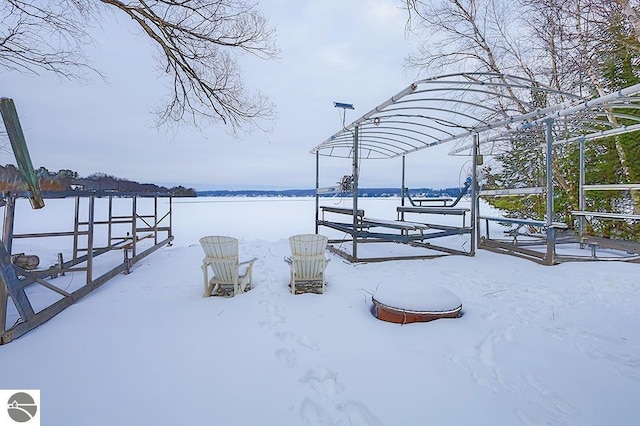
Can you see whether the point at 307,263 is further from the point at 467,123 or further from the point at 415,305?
the point at 467,123

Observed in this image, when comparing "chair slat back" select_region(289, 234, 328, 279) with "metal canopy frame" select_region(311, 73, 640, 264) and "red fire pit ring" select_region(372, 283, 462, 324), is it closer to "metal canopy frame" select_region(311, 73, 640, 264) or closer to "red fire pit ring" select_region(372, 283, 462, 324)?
"red fire pit ring" select_region(372, 283, 462, 324)

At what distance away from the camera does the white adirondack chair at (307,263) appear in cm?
442

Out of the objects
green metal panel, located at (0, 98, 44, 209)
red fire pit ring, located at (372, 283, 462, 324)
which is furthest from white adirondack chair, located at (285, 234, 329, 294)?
green metal panel, located at (0, 98, 44, 209)

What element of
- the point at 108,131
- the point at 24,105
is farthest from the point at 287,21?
the point at 108,131

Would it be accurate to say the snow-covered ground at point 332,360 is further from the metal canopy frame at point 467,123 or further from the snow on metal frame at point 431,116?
the snow on metal frame at point 431,116

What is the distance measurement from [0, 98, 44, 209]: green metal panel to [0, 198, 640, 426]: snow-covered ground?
1.46 m

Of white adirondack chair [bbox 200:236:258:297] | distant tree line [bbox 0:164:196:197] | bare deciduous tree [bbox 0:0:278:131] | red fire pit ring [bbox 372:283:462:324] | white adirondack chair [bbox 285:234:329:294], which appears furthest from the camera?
bare deciduous tree [bbox 0:0:278:131]

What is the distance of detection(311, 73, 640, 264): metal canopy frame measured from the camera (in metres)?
4.60

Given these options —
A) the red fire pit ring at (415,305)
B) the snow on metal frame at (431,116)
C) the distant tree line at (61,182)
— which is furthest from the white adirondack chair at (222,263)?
the snow on metal frame at (431,116)

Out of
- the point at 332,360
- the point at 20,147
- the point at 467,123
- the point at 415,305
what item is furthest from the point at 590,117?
the point at 20,147

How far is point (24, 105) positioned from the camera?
18.0 ft

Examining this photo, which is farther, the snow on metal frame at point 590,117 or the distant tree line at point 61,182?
the snow on metal frame at point 590,117

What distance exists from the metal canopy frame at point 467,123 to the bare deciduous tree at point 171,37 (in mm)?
2629

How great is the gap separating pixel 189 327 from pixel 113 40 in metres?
5.99
